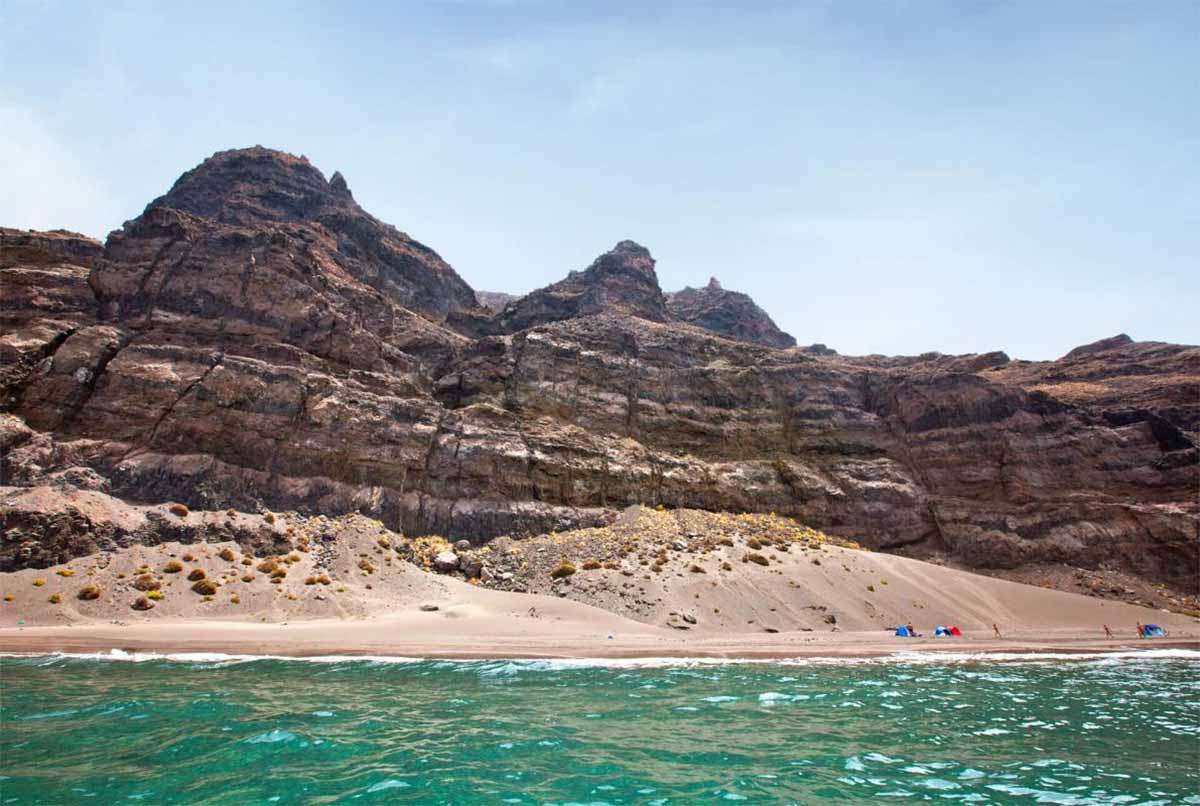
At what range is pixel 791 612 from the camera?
39.0 meters

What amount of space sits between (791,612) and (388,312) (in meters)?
56.3

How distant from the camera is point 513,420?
56344 millimetres

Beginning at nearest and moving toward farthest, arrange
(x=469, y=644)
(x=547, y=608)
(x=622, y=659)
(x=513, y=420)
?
(x=622, y=659) < (x=469, y=644) < (x=547, y=608) < (x=513, y=420)

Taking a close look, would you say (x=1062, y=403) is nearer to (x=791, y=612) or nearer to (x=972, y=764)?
(x=791, y=612)

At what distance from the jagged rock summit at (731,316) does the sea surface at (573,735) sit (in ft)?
416

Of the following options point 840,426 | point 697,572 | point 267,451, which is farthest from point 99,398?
point 840,426

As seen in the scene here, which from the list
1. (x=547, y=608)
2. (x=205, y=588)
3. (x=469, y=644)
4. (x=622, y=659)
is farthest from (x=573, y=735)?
(x=205, y=588)

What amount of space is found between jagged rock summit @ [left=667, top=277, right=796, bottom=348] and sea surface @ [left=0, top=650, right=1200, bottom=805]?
126845 millimetres

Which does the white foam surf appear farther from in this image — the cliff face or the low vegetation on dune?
the cliff face

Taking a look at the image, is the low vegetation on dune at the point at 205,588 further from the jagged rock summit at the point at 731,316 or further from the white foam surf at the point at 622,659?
the jagged rock summit at the point at 731,316

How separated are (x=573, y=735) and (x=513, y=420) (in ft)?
144

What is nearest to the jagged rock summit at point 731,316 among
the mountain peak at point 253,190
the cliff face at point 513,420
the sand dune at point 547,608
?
the cliff face at point 513,420

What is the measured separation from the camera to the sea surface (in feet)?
32.8

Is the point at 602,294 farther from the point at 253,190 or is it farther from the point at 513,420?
the point at 253,190
